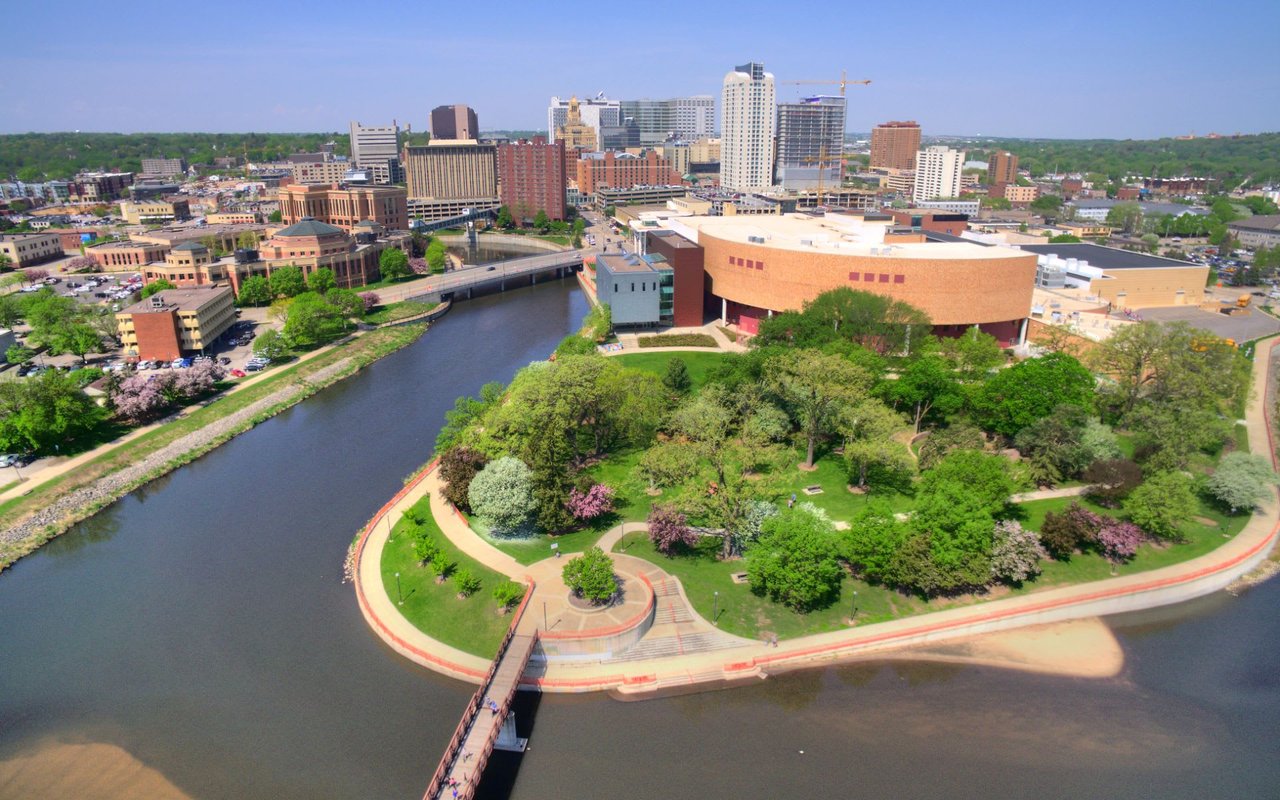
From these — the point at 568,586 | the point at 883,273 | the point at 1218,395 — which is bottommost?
the point at 568,586

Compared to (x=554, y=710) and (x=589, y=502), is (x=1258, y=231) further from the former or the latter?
(x=554, y=710)

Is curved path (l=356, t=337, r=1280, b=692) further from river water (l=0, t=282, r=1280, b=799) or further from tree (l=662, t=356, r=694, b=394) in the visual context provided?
tree (l=662, t=356, r=694, b=394)

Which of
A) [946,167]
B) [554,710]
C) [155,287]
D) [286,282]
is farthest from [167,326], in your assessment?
[946,167]

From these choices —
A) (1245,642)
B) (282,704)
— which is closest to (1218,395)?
Result: (1245,642)

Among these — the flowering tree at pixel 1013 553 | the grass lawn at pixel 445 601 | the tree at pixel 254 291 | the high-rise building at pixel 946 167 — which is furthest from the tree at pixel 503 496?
the high-rise building at pixel 946 167

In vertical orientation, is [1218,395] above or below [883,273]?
below

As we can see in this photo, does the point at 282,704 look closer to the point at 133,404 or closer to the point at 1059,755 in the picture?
the point at 1059,755
